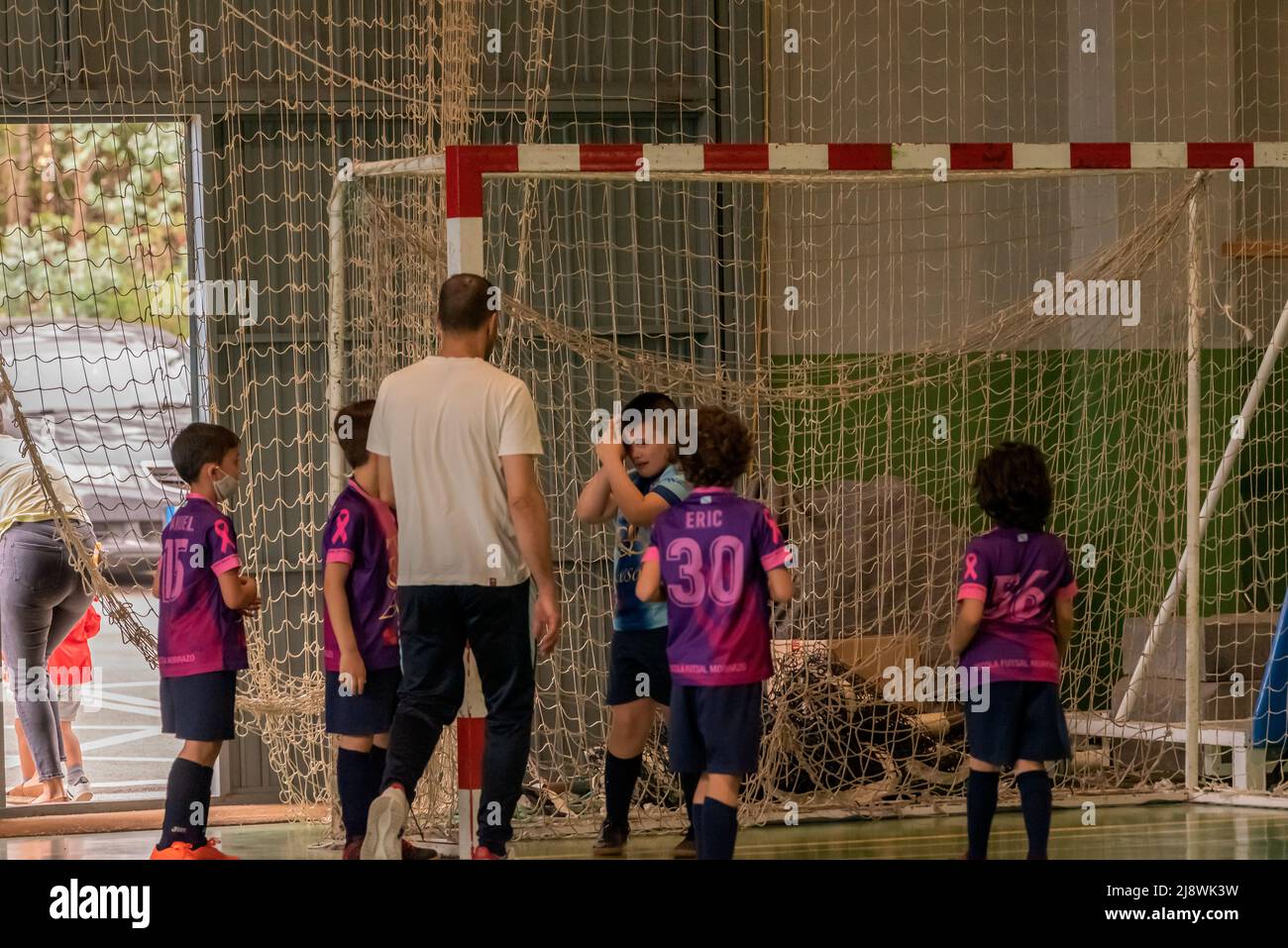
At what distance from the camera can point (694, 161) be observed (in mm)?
4773

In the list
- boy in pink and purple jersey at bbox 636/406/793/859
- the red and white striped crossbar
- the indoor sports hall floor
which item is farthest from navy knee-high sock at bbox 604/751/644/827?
boy in pink and purple jersey at bbox 636/406/793/859

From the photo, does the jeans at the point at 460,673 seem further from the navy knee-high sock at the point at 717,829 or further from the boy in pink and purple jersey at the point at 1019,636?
the boy in pink and purple jersey at the point at 1019,636

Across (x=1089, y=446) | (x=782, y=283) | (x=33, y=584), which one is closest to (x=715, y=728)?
(x=33, y=584)

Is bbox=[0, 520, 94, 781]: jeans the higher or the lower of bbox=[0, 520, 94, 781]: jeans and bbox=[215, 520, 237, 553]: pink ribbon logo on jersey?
the lower

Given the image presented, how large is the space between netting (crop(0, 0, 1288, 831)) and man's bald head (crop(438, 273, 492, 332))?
1508 millimetres

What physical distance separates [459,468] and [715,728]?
Answer: 930 mm

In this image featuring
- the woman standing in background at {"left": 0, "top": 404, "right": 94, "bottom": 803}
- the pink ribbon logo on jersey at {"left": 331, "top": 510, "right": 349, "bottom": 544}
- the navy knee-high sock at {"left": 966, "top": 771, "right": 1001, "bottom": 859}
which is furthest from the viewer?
the woman standing in background at {"left": 0, "top": 404, "right": 94, "bottom": 803}

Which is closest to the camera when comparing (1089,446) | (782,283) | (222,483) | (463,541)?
(463,541)

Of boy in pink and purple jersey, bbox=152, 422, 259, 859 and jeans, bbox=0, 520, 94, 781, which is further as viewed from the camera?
jeans, bbox=0, 520, 94, 781

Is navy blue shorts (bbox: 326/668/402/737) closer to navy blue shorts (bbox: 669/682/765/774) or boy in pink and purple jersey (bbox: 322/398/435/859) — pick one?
boy in pink and purple jersey (bbox: 322/398/435/859)

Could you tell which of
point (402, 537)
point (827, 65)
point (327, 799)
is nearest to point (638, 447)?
point (402, 537)

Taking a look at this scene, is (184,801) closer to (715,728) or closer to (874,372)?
(715,728)

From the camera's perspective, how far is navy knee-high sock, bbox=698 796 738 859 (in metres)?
3.88

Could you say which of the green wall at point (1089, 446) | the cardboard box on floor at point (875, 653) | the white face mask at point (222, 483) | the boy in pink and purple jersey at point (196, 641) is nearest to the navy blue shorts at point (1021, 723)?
the cardboard box on floor at point (875, 653)
